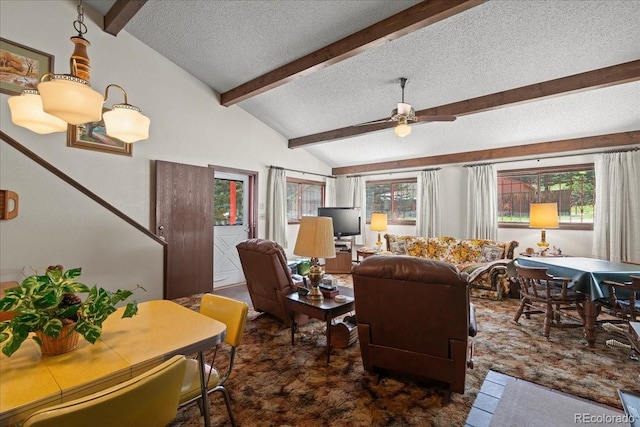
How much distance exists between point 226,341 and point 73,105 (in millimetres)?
1393

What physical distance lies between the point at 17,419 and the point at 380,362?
6.44 feet

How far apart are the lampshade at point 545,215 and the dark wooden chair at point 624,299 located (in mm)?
1557

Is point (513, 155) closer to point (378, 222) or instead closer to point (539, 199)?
point (539, 199)

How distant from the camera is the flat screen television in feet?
Result: 22.0

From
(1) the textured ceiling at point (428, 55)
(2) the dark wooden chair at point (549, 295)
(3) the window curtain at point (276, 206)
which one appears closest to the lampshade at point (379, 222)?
(1) the textured ceiling at point (428, 55)

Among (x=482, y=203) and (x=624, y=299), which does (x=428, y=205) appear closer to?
(x=482, y=203)

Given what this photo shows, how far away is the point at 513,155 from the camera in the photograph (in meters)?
5.46

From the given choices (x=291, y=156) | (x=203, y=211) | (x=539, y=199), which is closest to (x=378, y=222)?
(x=291, y=156)

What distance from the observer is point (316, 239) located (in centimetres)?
254

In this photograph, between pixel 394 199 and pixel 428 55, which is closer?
pixel 428 55

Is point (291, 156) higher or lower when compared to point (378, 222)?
higher

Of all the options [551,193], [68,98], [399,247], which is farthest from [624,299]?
[68,98]

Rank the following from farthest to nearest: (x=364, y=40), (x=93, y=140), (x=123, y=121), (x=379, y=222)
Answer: (x=379, y=222) < (x=93, y=140) < (x=364, y=40) < (x=123, y=121)

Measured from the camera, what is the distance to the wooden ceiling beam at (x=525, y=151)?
459 centimetres
